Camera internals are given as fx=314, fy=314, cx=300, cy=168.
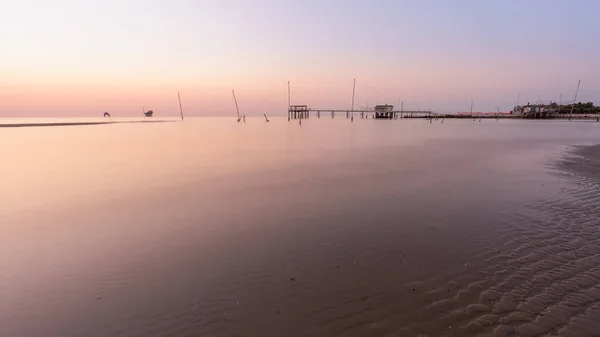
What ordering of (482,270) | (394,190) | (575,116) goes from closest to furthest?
(482,270)
(394,190)
(575,116)

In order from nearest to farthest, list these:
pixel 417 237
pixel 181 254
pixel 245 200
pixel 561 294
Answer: pixel 561 294
pixel 181 254
pixel 417 237
pixel 245 200

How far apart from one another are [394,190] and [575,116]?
736ft

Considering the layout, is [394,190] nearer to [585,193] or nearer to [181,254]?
[585,193]

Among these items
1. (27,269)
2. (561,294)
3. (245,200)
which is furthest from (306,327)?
(245,200)

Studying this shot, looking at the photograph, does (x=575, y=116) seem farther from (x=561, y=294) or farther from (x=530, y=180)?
(x=561, y=294)

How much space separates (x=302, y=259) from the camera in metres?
6.97

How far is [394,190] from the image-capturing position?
13.6 meters

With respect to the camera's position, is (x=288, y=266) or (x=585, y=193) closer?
(x=288, y=266)

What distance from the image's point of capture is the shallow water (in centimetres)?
480

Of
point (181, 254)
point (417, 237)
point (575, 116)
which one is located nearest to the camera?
point (181, 254)

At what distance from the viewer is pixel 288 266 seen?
6633mm

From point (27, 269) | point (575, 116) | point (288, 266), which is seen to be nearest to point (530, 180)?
point (288, 266)

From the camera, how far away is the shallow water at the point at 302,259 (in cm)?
480

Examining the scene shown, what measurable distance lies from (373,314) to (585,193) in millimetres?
12944
